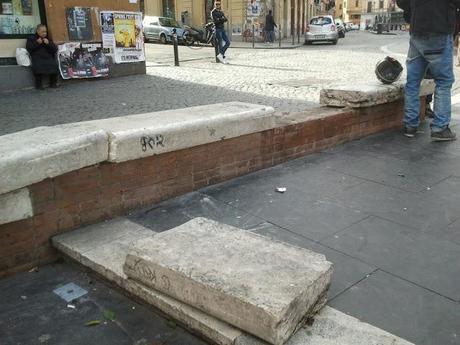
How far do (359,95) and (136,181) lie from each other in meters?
3.00

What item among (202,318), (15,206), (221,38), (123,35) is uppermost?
(123,35)

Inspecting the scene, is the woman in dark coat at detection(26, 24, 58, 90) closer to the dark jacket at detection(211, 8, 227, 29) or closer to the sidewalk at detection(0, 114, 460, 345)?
the dark jacket at detection(211, 8, 227, 29)

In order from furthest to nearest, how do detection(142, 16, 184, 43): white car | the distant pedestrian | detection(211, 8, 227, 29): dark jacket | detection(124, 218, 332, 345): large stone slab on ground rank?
the distant pedestrian, detection(142, 16, 184, 43): white car, detection(211, 8, 227, 29): dark jacket, detection(124, 218, 332, 345): large stone slab on ground

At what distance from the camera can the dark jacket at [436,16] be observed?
16.4 feet

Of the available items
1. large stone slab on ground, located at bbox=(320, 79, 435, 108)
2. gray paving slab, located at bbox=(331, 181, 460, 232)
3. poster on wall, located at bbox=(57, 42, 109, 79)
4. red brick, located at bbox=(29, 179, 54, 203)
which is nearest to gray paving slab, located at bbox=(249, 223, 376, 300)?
gray paving slab, located at bbox=(331, 181, 460, 232)

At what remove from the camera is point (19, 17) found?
32.2ft

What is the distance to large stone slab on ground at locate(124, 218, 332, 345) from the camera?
201 cm

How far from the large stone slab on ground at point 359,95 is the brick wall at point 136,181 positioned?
0.69 ft

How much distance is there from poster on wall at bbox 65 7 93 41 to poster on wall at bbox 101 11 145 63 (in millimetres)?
406

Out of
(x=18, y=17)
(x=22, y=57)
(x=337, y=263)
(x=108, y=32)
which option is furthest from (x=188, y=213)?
(x=108, y=32)

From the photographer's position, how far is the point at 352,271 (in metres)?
2.69

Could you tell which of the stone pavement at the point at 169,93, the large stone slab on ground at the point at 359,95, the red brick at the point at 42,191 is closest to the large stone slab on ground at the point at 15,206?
the red brick at the point at 42,191

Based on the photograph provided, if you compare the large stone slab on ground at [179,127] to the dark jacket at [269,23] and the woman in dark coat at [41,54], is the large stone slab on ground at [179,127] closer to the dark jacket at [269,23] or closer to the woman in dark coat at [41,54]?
the woman in dark coat at [41,54]

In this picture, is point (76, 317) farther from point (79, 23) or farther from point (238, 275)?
point (79, 23)
